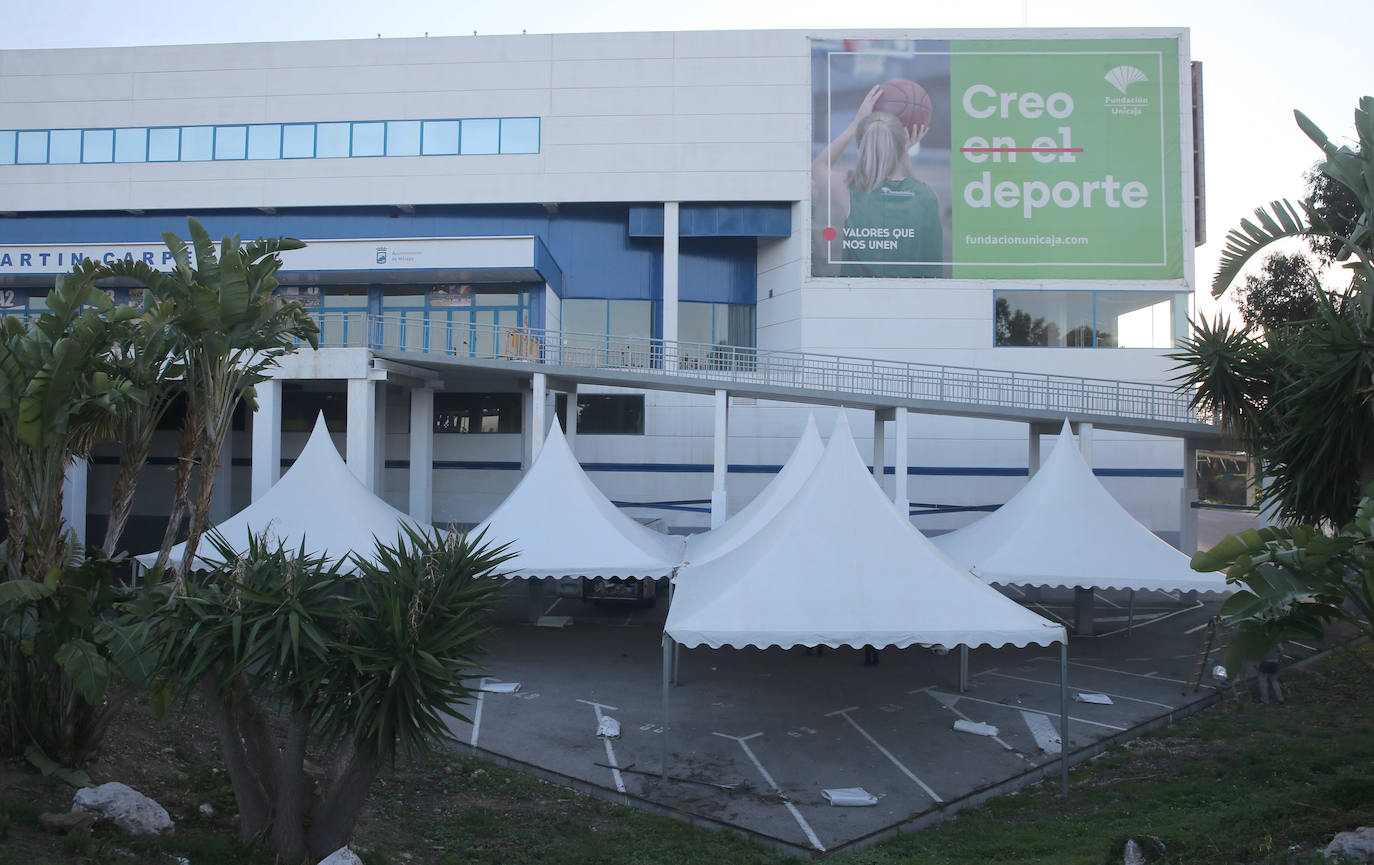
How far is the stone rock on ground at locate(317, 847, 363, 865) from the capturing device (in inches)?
223

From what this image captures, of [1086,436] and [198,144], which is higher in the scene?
[198,144]

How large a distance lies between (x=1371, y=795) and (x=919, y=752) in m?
4.04

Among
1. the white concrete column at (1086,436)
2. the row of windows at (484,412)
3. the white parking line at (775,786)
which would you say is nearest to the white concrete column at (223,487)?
the row of windows at (484,412)

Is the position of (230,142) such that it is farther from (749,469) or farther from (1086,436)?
(1086,436)

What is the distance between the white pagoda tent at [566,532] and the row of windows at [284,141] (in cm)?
1302

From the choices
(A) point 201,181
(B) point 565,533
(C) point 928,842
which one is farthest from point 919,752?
(A) point 201,181

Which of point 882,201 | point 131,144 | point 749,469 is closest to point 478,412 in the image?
point 749,469

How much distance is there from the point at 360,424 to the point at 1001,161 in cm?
1740

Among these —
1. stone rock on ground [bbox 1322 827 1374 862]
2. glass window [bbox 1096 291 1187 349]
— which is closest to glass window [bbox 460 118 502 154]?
glass window [bbox 1096 291 1187 349]

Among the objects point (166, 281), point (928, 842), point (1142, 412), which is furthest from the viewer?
point (1142, 412)

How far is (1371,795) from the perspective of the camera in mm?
6031

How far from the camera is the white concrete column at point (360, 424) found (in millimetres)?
18797

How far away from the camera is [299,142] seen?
81.3 feet

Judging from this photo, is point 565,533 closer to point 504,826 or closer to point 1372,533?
point 504,826
